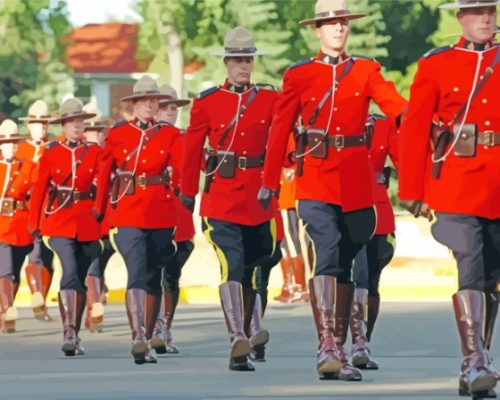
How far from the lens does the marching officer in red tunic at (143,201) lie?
1719 centimetres

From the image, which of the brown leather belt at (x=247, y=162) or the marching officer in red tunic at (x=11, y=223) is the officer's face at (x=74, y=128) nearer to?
the marching officer in red tunic at (x=11, y=223)

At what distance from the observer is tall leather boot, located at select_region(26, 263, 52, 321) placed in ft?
77.9

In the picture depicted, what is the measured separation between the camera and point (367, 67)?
1479 cm

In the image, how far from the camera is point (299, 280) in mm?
27312

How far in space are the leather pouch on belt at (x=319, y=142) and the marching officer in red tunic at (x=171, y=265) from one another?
3.24 metres

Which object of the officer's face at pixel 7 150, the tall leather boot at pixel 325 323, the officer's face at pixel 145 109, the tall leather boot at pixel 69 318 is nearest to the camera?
the tall leather boot at pixel 325 323

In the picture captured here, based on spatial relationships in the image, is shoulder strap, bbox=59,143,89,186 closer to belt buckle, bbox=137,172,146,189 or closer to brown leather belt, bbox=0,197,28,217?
belt buckle, bbox=137,172,146,189

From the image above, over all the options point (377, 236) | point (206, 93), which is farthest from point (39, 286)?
point (206, 93)

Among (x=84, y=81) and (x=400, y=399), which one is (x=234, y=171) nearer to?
(x=400, y=399)

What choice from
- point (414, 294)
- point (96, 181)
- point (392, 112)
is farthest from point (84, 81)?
point (392, 112)

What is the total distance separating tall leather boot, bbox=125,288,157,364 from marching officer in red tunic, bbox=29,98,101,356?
1.41 m

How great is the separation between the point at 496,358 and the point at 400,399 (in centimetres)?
451

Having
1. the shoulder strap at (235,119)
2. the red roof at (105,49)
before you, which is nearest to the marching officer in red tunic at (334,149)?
the shoulder strap at (235,119)

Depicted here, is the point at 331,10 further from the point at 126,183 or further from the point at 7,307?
the point at 7,307
